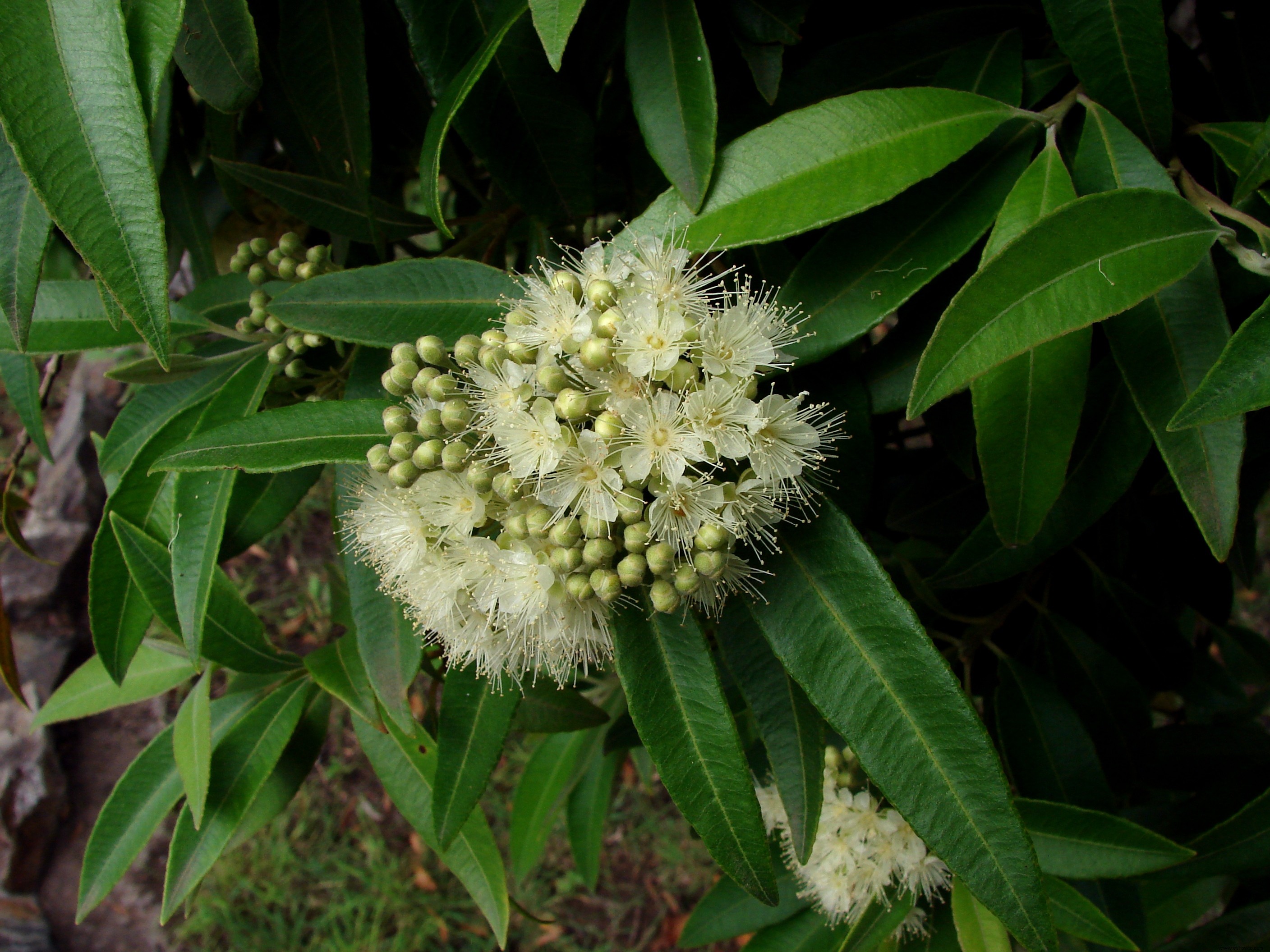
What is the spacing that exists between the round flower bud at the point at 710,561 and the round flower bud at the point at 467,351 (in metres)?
0.42

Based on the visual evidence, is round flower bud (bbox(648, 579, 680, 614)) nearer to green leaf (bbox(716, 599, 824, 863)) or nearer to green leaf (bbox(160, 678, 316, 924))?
green leaf (bbox(716, 599, 824, 863))

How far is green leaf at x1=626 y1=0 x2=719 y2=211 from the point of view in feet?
3.68

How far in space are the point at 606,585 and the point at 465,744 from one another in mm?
505

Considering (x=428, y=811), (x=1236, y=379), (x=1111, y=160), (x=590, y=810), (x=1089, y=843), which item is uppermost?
(x=1111, y=160)

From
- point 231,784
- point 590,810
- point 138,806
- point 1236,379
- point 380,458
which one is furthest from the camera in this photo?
point 590,810

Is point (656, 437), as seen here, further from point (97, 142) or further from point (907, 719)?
point (97, 142)

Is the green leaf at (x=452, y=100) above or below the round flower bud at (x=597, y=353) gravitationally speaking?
above

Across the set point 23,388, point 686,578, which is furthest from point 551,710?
point 23,388

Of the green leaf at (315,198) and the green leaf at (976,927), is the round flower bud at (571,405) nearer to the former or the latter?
the green leaf at (315,198)

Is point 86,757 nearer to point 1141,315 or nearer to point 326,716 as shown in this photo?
point 326,716

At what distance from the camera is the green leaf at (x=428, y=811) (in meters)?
1.68

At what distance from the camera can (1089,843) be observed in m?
1.39

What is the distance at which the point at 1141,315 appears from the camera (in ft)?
3.62

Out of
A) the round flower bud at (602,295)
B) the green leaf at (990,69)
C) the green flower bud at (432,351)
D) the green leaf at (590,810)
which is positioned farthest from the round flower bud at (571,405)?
the green leaf at (590,810)
